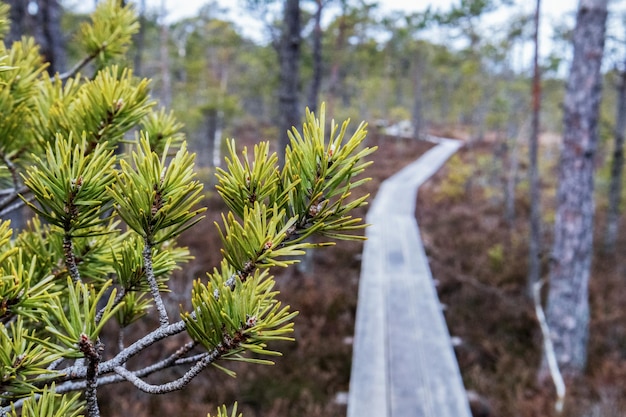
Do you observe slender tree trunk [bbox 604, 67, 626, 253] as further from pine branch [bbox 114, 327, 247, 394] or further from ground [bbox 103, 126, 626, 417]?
pine branch [bbox 114, 327, 247, 394]

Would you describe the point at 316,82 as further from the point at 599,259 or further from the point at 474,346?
the point at 599,259

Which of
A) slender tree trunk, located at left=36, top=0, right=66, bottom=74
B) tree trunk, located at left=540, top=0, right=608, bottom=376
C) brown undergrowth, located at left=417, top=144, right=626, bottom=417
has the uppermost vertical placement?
slender tree trunk, located at left=36, top=0, right=66, bottom=74

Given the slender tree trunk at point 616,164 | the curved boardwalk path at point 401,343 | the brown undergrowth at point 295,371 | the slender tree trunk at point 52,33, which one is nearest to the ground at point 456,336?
the brown undergrowth at point 295,371

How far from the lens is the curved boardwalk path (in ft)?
16.6

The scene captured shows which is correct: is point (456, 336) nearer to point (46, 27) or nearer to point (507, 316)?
point (507, 316)

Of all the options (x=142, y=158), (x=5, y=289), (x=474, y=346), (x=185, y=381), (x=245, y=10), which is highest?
(x=245, y=10)

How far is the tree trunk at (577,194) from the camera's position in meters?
4.89

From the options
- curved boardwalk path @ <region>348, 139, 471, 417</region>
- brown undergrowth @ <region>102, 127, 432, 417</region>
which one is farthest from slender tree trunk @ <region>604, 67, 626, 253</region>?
brown undergrowth @ <region>102, 127, 432, 417</region>

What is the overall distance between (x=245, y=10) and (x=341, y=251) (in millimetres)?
6872

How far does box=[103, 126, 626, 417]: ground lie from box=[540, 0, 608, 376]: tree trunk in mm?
604

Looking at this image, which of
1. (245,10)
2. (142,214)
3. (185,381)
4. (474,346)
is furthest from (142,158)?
(245,10)

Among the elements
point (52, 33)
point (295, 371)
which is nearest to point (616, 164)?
point (295, 371)

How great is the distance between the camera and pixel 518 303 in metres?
8.55

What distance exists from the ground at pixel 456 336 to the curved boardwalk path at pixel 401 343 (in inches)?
11.0
